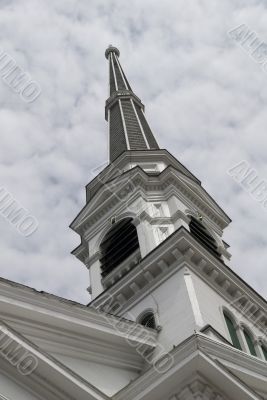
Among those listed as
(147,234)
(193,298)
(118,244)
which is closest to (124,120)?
(118,244)

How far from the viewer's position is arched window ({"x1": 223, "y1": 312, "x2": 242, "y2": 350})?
19.9 meters

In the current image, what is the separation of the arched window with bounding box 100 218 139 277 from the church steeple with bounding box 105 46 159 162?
596 centimetres

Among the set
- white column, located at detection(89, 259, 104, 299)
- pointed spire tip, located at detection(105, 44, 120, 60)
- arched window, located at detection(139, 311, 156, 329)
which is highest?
pointed spire tip, located at detection(105, 44, 120, 60)

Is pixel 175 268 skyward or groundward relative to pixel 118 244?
groundward

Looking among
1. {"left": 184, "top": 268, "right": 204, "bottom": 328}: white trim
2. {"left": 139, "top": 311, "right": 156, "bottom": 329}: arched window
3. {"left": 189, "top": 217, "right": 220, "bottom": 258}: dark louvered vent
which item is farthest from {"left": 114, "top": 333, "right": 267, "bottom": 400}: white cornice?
{"left": 189, "top": 217, "right": 220, "bottom": 258}: dark louvered vent

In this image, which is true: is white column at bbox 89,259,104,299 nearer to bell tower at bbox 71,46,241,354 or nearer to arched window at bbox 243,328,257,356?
bell tower at bbox 71,46,241,354

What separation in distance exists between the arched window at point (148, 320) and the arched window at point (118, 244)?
13.1 feet

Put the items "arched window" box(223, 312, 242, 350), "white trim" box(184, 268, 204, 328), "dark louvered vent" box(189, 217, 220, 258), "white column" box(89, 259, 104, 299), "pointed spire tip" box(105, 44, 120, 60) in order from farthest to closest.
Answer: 1. "pointed spire tip" box(105, 44, 120, 60)
2. "dark louvered vent" box(189, 217, 220, 258)
3. "white column" box(89, 259, 104, 299)
4. "arched window" box(223, 312, 242, 350)
5. "white trim" box(184, 268, 204, 328)

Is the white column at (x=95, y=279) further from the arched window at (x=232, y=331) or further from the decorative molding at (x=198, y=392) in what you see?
the decorative molding at (x=198, y=392)

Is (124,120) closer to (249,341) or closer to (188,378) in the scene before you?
(249,341)

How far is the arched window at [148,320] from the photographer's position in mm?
19969

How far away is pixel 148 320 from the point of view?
20.3 meters

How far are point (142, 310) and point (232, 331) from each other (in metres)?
2.84

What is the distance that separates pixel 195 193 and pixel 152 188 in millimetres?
1944
